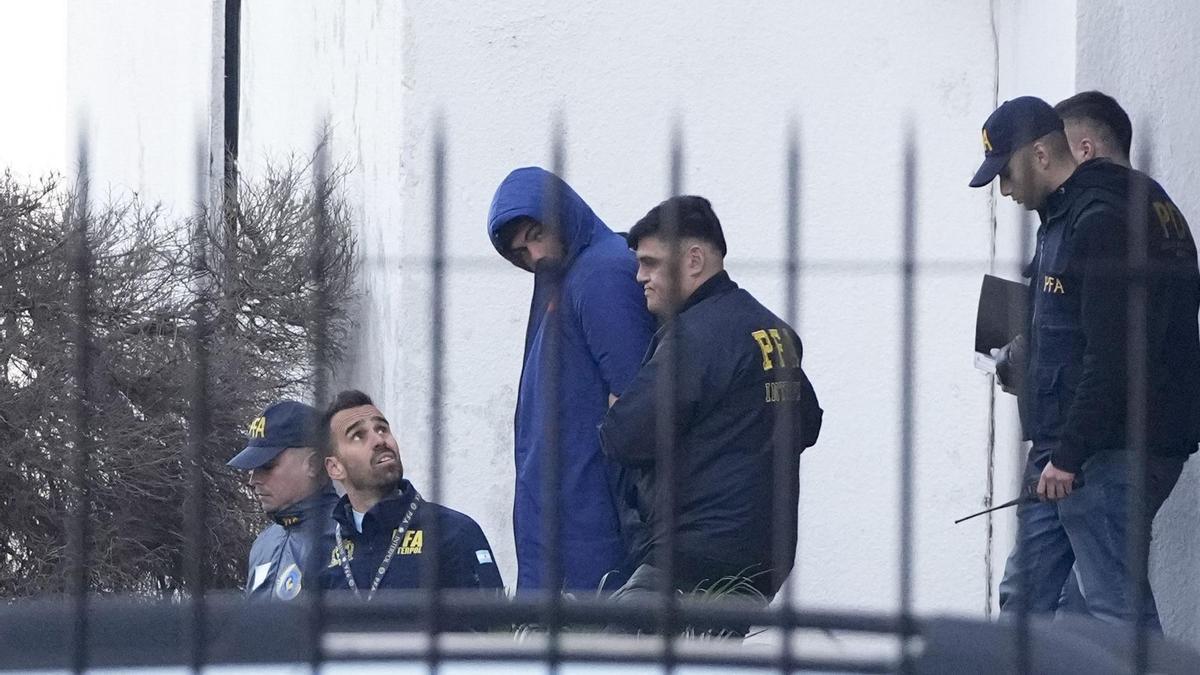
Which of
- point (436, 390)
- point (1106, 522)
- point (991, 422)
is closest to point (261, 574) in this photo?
point (1106, 522)

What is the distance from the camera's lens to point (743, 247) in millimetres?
6438

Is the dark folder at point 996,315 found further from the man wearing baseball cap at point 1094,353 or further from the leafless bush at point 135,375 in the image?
the leafless bush at point 135,375

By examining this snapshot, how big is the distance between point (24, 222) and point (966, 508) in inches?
122

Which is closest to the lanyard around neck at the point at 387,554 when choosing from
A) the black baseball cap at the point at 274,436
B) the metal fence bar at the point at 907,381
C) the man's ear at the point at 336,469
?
the man's ear at the point at 336,469

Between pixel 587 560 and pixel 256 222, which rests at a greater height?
pixel 256 222

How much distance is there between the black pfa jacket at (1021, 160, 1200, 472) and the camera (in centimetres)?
418

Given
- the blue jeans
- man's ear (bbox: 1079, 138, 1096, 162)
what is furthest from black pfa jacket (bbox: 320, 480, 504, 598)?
man's ear (bbox: 1079, 138, 1096, 162)

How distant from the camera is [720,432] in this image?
420 centimetres

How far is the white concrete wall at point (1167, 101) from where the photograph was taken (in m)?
5.22

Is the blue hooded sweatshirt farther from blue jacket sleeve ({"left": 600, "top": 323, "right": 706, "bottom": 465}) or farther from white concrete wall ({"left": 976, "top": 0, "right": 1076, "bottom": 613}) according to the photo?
white concrete wall ({"left": 976, "top": 0, "right": 1076, "bottom": 613})

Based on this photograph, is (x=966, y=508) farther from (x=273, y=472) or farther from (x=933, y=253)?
(x=273, y=472)

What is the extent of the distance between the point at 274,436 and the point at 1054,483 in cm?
197

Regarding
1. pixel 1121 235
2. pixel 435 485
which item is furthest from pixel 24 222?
pixel 435 485

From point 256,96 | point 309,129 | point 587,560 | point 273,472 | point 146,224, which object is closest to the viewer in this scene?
point 587,560
